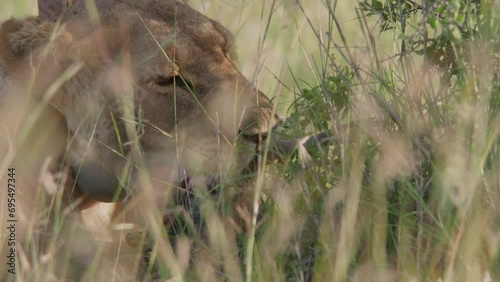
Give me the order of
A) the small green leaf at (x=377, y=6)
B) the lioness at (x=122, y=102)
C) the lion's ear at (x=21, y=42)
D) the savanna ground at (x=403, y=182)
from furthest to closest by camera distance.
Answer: the lion's ear at (x=21, y=42) → the lioness at (x=122, y=102) → the small green leaf at (x=377, y=6) → the savanna ground at (x=403, y=182)

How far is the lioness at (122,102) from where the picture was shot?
3248 millimetres

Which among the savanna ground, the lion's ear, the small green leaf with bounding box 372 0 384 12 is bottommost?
the savanna ground

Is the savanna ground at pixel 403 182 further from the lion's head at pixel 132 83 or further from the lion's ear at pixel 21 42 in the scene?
the lion's ear at pixel 21 42

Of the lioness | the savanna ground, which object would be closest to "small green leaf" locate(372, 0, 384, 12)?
the savanna ground

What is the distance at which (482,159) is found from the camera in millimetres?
2361

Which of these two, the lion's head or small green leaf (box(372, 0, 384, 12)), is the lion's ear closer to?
the lion's head

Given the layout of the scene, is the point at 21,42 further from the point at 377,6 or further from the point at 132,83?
the point at 377,6

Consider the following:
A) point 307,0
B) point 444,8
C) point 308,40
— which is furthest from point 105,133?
point 308,40

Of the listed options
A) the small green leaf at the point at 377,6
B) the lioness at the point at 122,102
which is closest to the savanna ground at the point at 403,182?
the small green leaf at the point at 377,6

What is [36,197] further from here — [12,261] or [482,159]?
[482,159]

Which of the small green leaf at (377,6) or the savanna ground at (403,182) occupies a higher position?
the small green leaf at (377,6)

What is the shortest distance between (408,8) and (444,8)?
515mm

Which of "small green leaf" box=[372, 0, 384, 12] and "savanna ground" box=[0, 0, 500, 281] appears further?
"small green leaf" box=[372, 0, 384, 12]

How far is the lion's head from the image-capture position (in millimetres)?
3311
